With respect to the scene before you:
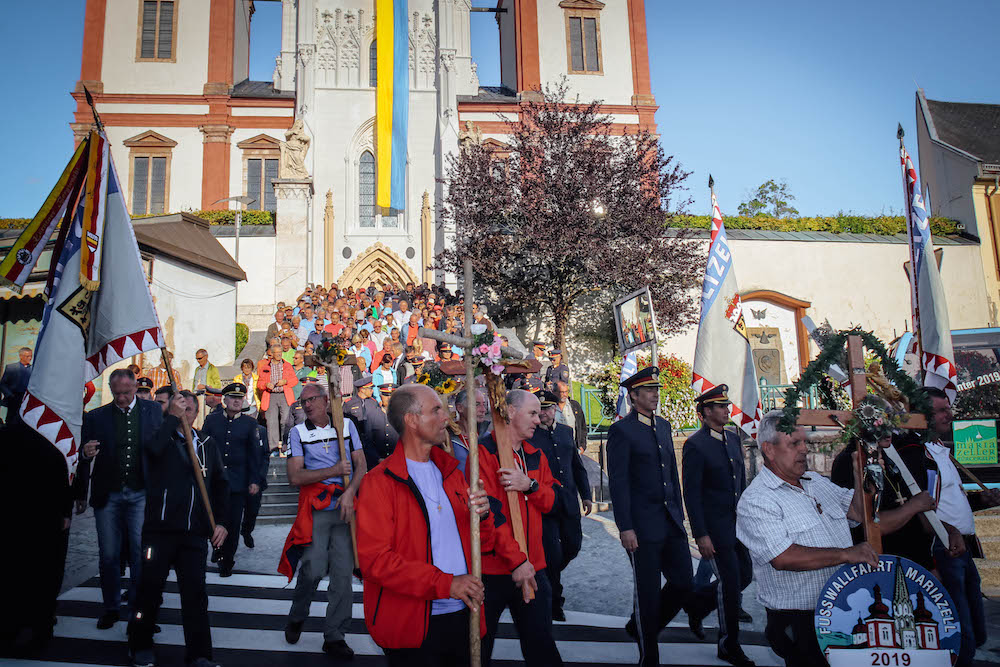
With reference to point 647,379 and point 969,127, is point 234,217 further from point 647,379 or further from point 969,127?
point 969,127

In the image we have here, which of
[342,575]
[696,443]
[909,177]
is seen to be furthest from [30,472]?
[909,177]

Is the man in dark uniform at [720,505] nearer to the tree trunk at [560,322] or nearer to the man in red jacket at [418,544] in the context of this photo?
the man in red jacket at [418,544]

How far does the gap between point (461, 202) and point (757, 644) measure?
686 inches

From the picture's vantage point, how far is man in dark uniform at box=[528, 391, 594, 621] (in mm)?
5316

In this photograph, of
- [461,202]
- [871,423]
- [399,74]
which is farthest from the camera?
[399,74]

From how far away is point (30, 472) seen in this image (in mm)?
5105

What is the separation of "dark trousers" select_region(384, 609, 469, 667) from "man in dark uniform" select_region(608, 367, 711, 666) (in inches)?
73.4

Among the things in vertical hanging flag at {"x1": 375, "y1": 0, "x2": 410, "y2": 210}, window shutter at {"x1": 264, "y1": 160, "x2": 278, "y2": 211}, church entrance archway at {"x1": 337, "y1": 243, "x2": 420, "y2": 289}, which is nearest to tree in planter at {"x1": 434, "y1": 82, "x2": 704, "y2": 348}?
vertical hanging flag at {"x1": 375, "y1": 0, "x2": 410, "y2": 210}

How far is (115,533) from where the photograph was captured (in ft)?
18.7

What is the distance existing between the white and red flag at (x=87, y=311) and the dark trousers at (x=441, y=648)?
3097 mm

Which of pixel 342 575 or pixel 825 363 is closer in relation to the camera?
pixel 825 363

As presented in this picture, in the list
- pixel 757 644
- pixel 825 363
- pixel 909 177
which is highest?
pixel 909 177

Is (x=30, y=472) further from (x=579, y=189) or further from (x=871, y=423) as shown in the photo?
(x=579, y=189)

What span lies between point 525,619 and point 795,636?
1386 mm
